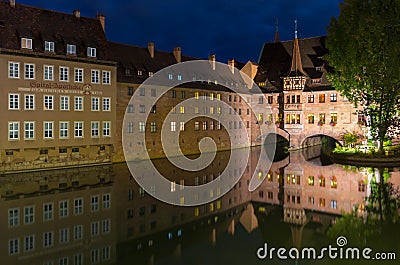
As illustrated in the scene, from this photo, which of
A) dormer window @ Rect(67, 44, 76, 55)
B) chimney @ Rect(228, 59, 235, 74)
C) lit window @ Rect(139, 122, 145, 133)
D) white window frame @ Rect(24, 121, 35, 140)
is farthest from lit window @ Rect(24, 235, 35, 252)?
chimney @ Rect(228, 59, 235, 74)

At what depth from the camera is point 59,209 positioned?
17.7 meters

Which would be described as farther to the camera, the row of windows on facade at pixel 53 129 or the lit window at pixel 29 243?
the row of windows on facade at pixel 53 129

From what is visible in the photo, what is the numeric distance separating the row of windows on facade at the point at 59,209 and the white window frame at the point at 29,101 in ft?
36.3

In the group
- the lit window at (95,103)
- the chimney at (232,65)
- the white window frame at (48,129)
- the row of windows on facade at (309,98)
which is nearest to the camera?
the white window frame at (48,129)

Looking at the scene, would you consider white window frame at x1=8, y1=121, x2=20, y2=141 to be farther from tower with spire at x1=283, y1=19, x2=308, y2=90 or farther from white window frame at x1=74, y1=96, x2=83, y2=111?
tower with spire at x1=283, y1=19, x2=308, y2=90

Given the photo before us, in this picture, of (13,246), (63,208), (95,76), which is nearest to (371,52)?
(95,76)

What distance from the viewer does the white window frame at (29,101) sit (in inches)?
1082

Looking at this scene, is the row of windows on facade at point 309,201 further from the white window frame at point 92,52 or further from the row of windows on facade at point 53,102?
the white window frame at point 92,52

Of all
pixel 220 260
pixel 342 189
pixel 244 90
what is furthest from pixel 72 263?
pixel 244 90

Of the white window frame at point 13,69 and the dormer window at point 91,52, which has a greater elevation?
the dormer window at point 91,52

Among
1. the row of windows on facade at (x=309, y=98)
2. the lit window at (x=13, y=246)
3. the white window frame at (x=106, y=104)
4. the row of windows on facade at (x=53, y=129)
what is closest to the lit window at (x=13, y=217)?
the lit window at (x=13, y=246)

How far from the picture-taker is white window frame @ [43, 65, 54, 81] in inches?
1118

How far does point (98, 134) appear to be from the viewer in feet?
103

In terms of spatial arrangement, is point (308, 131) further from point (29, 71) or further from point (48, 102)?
point (29, 71)
